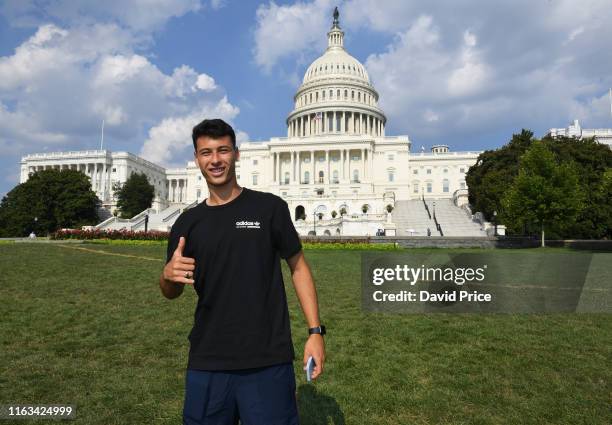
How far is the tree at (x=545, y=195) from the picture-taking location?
3666cm

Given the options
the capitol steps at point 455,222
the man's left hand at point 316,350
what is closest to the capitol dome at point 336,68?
the capitol steps at point 455,222

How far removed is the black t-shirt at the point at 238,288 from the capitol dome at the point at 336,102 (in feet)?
334

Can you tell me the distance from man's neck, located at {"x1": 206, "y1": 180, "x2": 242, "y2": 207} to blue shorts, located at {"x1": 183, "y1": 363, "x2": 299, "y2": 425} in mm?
1238

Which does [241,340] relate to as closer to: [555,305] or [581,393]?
[581,393]

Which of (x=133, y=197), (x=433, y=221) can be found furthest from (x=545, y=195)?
(x=133, y=197)

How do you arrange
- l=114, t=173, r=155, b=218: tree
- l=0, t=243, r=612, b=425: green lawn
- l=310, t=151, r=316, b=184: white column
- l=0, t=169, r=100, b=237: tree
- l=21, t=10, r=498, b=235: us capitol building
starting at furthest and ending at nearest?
l=310, t=151, r=316, b=184: white column, l=21, t=10, r=498, b=235: us capitol building, l=114, t=173, r=155, b=218: tree, l=0, t=169, r=100, b=237: tree, l=0, t=243, r=612, b=425: green lawn

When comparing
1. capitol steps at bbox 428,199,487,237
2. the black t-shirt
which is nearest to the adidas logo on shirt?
the black t-shirt

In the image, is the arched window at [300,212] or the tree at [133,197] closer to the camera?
the arched window at [300,212]

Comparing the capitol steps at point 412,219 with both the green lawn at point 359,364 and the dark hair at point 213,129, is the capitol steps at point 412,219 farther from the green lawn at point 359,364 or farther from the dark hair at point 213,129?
the dark hair at point 213,129

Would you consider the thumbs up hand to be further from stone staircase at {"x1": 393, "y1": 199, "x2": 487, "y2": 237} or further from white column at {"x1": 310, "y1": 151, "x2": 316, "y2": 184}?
white column at {"x1": 310, "y1": 151, "x2": 316, "y2": 184}

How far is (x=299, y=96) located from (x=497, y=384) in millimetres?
115113

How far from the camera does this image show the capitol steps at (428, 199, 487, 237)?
5715cm

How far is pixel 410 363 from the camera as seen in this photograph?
712 cm

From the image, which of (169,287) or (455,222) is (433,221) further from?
(169,287)
